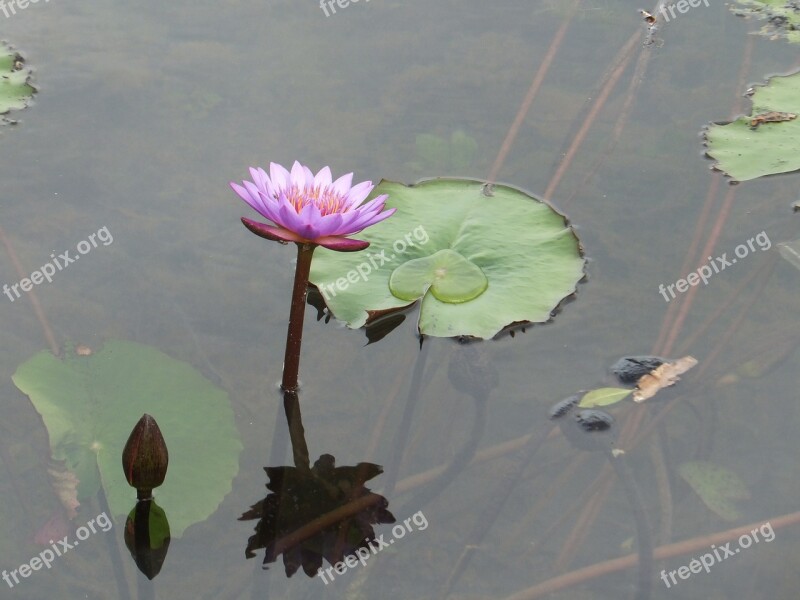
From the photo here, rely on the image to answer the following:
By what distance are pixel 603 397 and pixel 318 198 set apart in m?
1.14

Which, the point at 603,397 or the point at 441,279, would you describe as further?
the point at 441,279

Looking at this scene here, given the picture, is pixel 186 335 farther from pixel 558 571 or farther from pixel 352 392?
pixel 558 571

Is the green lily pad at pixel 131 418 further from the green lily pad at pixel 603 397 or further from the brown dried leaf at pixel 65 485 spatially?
the green lily pad at pixel 603 397

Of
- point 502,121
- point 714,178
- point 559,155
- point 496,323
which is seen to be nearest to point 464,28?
point 502,121

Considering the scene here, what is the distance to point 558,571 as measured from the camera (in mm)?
2484

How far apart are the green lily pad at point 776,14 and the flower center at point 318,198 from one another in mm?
2907

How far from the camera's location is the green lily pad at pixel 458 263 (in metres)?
3.03

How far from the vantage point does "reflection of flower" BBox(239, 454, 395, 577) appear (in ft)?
8.14

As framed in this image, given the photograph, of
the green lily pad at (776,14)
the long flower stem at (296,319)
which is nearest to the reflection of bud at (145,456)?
the long flower stem at (296,319)

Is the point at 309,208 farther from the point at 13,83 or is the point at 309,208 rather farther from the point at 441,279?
the point at 13,83

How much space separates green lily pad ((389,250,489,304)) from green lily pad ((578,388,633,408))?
1.73 ft

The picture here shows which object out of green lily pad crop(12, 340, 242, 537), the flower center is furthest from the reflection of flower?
the flower center

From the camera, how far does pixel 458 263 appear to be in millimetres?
3160

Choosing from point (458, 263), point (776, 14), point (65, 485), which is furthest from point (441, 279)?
point (776, 14)
